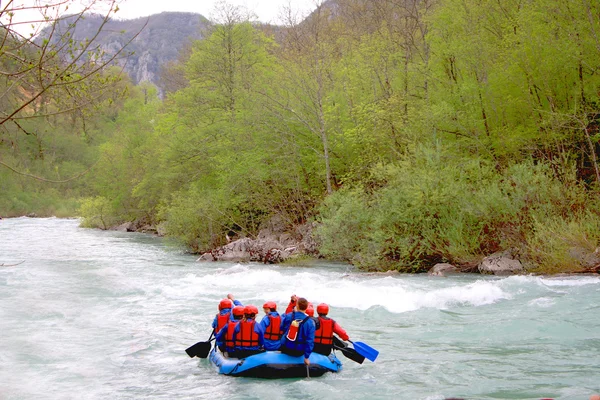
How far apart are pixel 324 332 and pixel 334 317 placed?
344 centimetres

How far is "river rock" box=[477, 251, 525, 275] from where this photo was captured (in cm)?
1522

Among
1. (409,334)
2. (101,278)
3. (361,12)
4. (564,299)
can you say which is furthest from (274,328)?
(361,12)

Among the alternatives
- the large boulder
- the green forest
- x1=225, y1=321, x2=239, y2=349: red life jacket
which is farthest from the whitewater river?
the large boulder

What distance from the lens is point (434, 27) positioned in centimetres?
2077

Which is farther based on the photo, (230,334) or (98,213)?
(98,213)

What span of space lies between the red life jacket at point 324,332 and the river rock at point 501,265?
322 inches

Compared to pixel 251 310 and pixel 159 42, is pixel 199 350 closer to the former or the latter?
pixel 251 310

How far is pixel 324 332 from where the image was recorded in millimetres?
8484

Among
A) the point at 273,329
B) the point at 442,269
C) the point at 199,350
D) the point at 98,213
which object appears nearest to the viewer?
the point at 273,329

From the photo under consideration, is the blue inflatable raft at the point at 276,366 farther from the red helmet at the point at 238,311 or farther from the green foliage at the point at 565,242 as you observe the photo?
the green foliage at the point at 565,242

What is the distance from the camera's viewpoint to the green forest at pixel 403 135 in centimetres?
1600

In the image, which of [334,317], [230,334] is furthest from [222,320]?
[334,317]

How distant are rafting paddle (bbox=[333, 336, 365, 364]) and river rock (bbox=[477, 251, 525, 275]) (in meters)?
7.94

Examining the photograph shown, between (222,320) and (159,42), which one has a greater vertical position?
(159,42)
